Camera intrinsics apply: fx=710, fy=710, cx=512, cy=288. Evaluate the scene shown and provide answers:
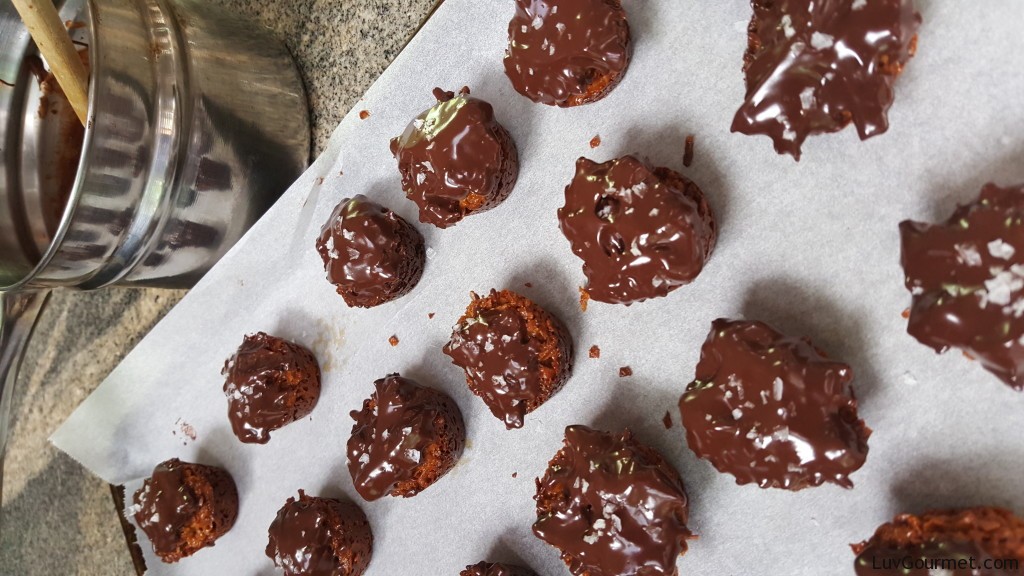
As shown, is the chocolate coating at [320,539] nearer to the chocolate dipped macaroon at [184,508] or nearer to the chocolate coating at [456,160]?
the chocolate dipped macaroon at [184,508]

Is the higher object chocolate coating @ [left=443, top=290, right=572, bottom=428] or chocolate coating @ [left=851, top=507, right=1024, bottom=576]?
chocolate coating @ [left=851, top=507, right=1024, bottom=576]

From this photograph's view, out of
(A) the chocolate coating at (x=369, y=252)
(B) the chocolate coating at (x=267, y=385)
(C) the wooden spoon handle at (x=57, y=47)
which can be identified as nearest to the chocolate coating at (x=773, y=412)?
(A) the chocolate coating at (x=369, y=252)

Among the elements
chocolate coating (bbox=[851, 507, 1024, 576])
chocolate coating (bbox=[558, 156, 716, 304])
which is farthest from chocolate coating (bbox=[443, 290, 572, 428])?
chocolate coating (bbox=[851, 507, 1024, 576])

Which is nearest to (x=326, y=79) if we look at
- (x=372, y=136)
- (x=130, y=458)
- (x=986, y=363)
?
(x=372, y=136)

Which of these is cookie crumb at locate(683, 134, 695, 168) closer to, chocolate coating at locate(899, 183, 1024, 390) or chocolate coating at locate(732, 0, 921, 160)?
chocolate coating at locate(732, 0, 921, 160)

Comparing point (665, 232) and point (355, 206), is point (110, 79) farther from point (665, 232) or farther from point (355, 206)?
point (665, 232)

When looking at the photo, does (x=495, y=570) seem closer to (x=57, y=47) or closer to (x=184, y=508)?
(x=184, y=508)
